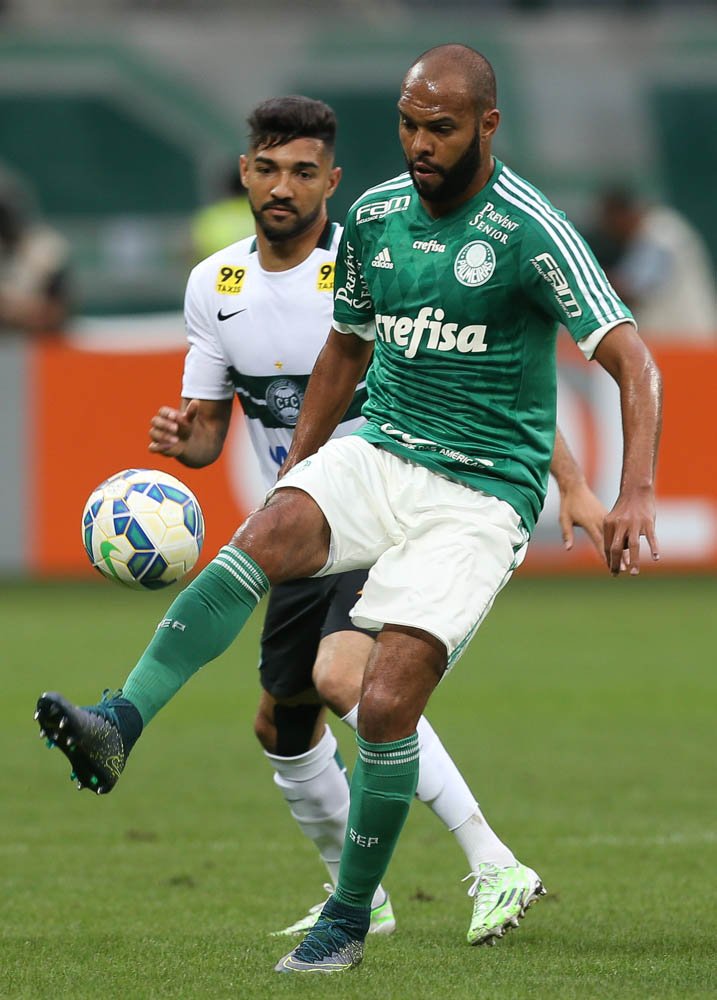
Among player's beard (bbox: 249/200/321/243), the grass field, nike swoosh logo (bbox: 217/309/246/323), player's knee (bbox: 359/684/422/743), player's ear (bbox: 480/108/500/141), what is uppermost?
player's ear (bbox: 480/108/500/141)

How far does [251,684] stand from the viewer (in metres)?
10.5

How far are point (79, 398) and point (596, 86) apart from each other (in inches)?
449

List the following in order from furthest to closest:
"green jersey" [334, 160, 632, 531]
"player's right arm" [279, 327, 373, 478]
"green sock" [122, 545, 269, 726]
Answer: "player's right arm" [279, 327, 373, 478]
"green jersey" [334, 160, 632, 531]
"green sock" [122, 545, 269, 726]

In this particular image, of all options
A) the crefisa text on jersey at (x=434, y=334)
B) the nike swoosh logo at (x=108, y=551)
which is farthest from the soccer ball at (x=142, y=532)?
the crefisa text on jersey at (x=434, y=334)

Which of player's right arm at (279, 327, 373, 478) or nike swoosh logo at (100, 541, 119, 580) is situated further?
player's right arm at (279, 327, 373, 478)

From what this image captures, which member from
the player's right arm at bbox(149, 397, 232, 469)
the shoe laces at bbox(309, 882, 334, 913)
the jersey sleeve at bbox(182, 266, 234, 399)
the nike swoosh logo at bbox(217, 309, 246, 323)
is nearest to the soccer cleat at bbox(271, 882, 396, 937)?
the shoe laces at bbox(309, 882, 334, 913)

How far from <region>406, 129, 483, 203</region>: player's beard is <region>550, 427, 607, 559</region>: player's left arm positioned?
2.88 ft

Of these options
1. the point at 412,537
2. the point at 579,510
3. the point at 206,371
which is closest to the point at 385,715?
the point at 412,537

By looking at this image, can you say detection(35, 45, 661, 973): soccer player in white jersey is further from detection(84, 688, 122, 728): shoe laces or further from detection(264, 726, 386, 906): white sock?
detection(264, 726, 386, 906): white sock

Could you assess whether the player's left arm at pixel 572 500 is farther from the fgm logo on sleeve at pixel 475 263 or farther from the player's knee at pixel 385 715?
the player's knee at pixel 385 715

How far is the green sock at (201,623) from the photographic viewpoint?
458 centimetres

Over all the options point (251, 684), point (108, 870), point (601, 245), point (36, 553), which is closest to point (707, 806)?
point (108, 870)

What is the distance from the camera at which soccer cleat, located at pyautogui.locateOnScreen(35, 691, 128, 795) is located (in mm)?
4176

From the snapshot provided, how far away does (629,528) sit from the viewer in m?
4.44
